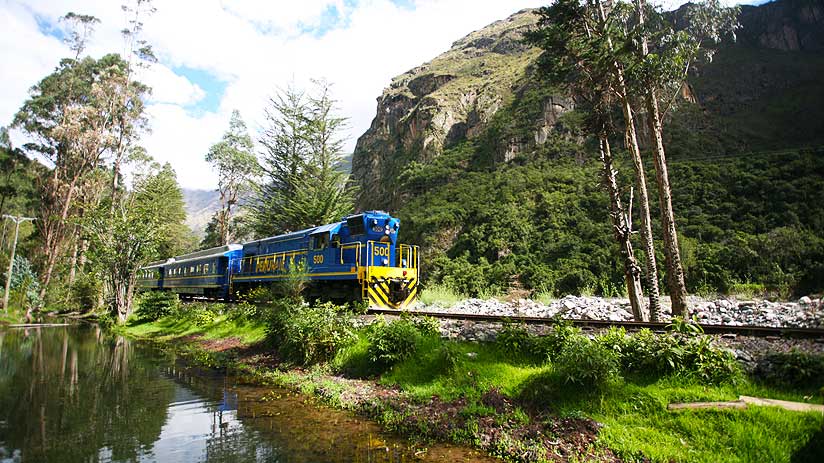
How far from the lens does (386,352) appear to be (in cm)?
892

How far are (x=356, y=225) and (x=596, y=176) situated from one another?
88.6 ft

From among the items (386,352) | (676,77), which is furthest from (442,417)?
(676,77)

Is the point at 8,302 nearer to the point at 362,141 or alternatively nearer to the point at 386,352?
the point at 386,352

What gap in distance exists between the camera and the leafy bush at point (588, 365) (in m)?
6.11

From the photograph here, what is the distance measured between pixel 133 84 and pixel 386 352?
112ft

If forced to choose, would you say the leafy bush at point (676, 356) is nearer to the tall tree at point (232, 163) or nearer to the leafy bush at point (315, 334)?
the leafy bush at point (315, 334)

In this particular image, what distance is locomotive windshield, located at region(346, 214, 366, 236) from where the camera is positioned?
15.1 m

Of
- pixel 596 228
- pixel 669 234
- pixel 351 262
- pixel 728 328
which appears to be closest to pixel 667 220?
pixel 669 234

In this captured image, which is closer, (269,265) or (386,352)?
(386,352)

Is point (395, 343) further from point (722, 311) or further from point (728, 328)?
point (722, 311)

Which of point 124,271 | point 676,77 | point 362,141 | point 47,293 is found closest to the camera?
point 676,77

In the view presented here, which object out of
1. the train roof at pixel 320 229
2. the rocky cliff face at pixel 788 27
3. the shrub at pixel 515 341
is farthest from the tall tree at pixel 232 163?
the rocky cliff face at pixel 788 27

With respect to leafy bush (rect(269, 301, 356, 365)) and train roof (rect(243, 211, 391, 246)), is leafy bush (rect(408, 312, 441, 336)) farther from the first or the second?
train roof (rect(243, 211, 391, 246))

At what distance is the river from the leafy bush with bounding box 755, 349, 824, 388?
4.00 meters
